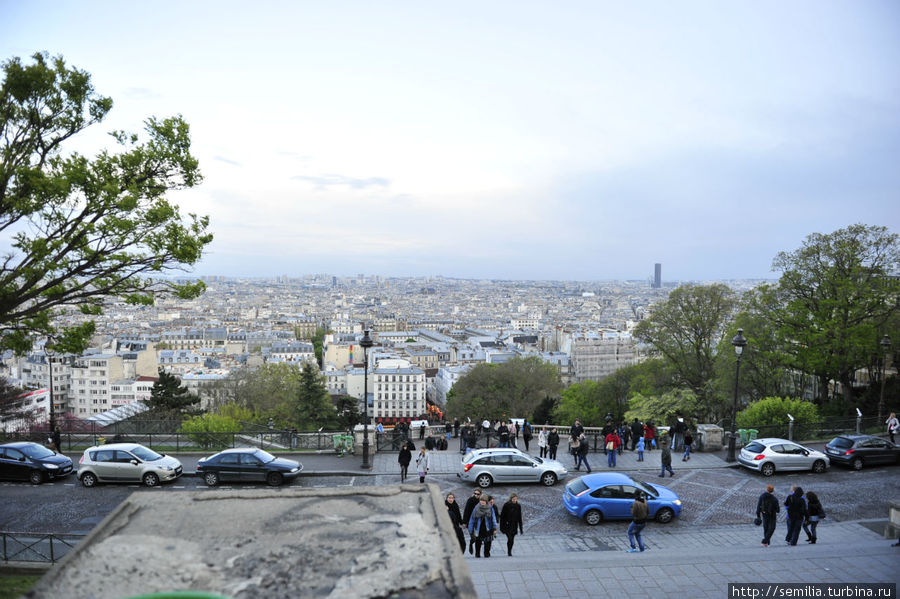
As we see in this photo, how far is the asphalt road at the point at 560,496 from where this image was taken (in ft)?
45.8

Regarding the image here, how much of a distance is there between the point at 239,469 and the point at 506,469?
726 centimetres

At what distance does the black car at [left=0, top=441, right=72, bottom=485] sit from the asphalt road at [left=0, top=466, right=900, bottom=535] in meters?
0.23

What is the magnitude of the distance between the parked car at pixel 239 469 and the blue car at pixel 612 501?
7913 mm

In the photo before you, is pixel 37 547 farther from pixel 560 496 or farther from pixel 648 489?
pixel 648 489

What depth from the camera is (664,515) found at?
1388 cm

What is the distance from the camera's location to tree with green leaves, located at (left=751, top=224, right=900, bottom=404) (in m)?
28.1

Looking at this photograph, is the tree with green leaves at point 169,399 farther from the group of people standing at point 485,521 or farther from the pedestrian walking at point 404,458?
the group of people standing at point 485,521

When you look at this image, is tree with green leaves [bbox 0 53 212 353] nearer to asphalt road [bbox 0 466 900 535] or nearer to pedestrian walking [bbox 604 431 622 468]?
asphalt road [bbox 0 466 900 535]

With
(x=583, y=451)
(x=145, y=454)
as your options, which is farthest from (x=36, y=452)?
(x=583, y=451)

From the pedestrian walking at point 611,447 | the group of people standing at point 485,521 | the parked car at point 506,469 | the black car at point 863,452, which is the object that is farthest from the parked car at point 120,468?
the black car at point 863,452

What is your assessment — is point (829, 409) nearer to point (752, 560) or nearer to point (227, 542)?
point (752, 560)

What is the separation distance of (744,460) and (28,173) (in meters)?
19.5

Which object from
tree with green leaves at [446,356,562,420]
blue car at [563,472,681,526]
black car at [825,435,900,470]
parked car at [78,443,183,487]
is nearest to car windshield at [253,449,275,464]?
parked car at [78,443,183,487]

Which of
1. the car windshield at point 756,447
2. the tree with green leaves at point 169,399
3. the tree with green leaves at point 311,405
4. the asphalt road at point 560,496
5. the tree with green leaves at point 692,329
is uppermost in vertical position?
the tree with green leaves at point 692,329
